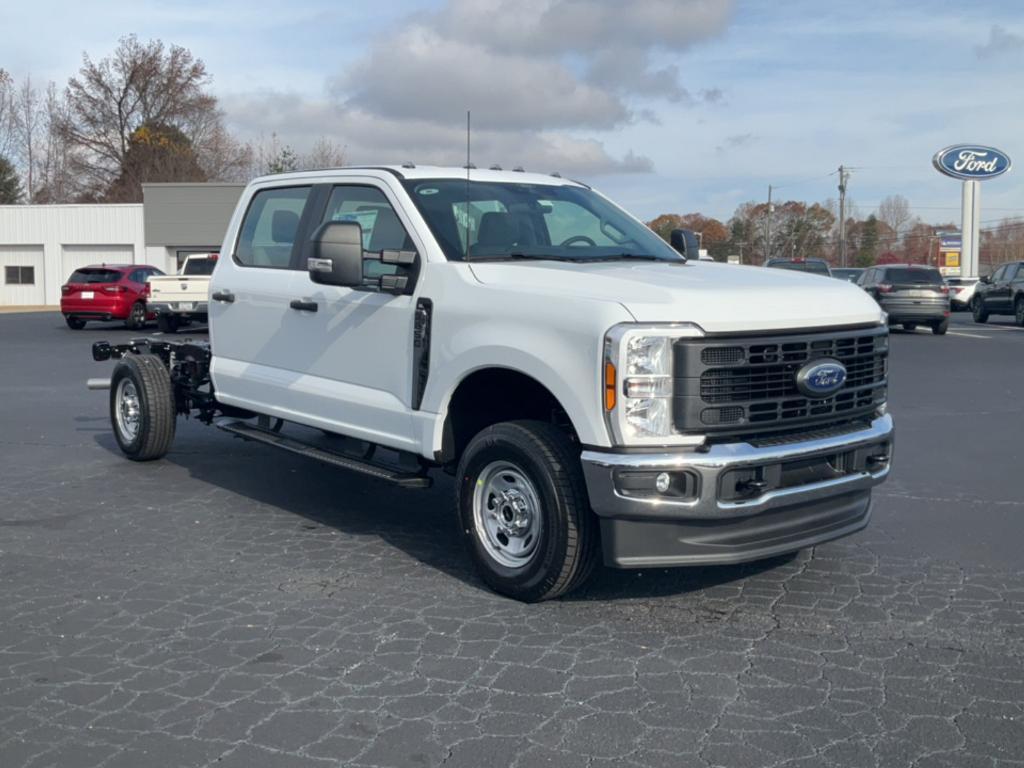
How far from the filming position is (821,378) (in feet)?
17.3

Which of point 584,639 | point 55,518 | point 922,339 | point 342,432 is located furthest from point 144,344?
point 922,339

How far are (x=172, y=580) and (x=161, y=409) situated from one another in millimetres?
3124

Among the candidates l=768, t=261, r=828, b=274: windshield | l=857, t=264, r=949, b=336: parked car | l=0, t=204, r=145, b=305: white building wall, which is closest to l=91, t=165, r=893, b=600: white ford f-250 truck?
l=857, t=264, r=949, b=336: parked car

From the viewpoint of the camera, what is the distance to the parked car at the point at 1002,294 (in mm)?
29375

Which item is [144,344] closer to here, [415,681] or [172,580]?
[172,580]

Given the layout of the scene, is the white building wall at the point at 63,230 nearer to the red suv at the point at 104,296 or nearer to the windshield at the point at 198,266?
the red suv at the point at 104,296

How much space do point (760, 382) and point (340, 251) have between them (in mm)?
2288

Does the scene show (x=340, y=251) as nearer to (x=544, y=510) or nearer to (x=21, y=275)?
(x=544, y=510)

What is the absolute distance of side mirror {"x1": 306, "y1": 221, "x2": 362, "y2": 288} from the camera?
237 inches

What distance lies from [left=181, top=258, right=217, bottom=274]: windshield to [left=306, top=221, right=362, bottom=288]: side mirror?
73.0 feet

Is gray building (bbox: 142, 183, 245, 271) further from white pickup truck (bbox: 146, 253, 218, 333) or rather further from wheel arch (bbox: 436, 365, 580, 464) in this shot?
wheel arch (bbox: 436, 365, 580, 464)

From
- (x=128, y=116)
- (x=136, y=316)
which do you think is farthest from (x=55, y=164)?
(x=136, y=316)

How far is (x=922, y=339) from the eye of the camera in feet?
81.5

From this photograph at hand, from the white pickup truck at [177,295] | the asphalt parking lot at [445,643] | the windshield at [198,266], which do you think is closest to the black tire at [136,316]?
the windshield at [198,266]
